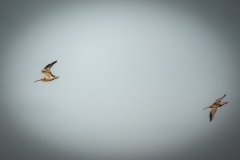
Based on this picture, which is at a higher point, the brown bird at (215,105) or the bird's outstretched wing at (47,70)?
the bird's outstretched wing at (47,70)

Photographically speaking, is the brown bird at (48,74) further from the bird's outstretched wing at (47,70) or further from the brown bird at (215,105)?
the brown bird at (215,105)

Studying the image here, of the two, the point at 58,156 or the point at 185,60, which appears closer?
the point at 185,60

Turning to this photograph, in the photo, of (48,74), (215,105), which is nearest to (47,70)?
(48,74)

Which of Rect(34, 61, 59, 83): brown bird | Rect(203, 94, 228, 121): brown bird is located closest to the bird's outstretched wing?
Rect(34, 61, 59, 83): brown bird

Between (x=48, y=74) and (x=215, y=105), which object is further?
(x=215, y=105)

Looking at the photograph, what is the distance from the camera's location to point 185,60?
13.2 feet

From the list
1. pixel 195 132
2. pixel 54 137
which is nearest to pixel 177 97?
pixel 195 132

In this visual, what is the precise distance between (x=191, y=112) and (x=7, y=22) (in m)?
2.09

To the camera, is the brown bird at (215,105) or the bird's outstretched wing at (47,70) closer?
the bird's outstretched wing at (47,70)

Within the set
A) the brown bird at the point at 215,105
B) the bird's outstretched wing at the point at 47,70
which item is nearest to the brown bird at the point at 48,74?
the bird's outstretched wing at the point at 47,70

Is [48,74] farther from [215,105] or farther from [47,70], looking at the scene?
[215,105]

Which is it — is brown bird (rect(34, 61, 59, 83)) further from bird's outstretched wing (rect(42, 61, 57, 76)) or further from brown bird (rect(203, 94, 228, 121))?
brown bird (rect(203, 94, 228, 121))

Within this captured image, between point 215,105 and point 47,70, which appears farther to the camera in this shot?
point 215,105

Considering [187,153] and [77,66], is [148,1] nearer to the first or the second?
[77,66]
